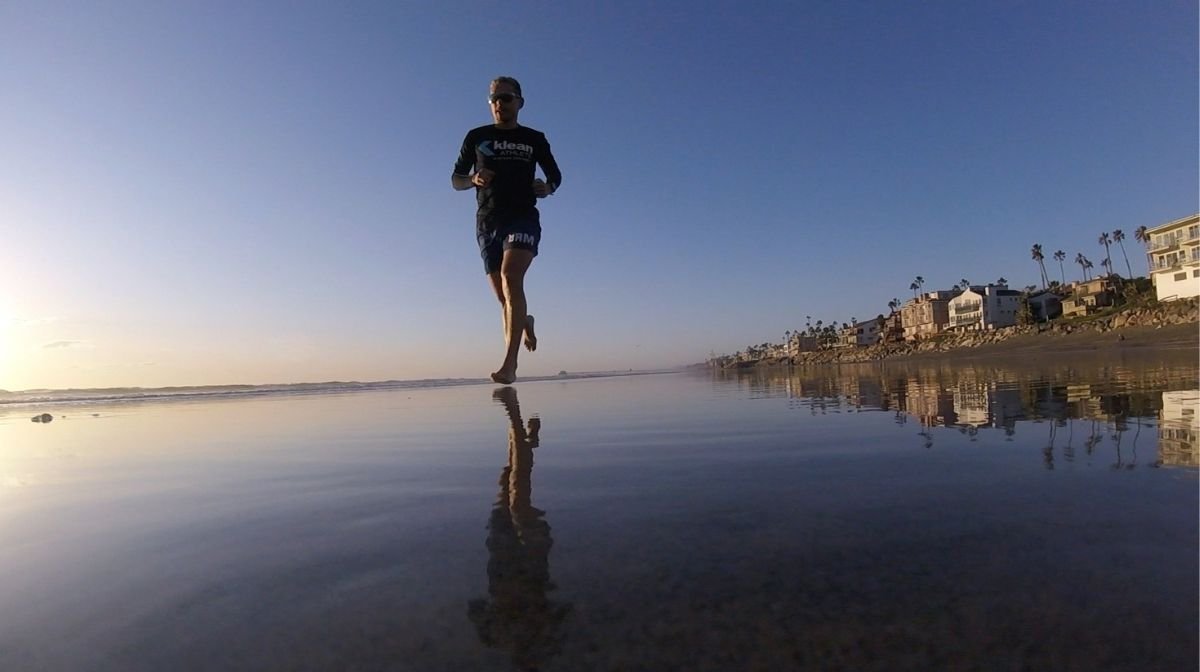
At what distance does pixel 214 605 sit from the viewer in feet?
3.79

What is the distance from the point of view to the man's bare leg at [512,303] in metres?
4.64

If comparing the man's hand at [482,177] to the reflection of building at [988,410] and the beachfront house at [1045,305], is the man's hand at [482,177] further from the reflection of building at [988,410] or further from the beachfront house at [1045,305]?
the beachfront house at [1045,305]

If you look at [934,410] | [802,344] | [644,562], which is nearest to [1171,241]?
[934,410]

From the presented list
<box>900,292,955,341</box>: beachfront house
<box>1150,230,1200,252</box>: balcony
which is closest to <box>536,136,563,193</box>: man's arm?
<box>1150,230,1200,252</box>: balcony

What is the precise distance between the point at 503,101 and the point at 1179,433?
15.0 ft

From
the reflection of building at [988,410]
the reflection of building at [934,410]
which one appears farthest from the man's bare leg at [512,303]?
the reflection of building at [988,410]

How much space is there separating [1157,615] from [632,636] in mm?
823

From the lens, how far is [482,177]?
179 inches

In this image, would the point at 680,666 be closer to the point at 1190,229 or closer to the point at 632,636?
the point at 632,636

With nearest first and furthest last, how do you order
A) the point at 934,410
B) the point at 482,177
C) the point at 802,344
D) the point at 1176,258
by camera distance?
1. the point at 934,410
2. the point at 482,177
3. the point at 1176,258
4. the point at 802,344

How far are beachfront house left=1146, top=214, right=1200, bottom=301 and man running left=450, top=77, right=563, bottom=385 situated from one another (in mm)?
70266

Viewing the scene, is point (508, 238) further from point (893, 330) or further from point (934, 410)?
point (893, 330)

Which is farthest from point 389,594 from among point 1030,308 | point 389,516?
point 1030,308

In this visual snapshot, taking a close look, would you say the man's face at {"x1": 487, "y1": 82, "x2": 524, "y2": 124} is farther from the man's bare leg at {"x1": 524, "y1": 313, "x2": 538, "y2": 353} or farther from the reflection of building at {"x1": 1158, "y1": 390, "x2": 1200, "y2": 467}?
the reflection of building at {"x1": 1158, "y1": 390, "x2": 1200, "y2": 467}
